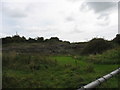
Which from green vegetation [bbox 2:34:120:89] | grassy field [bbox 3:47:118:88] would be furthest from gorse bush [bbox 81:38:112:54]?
grassy field [bbox 3:47:118:88]

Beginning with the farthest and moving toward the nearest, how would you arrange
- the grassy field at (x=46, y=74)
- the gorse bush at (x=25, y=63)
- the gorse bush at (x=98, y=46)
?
the gorse bush at (x=98, y=46), the gorse bush at (x=25, y=63), the grassy field at (x=46, y=74)

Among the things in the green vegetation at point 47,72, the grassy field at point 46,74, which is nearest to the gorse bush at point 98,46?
the green vegetation at point 47,72

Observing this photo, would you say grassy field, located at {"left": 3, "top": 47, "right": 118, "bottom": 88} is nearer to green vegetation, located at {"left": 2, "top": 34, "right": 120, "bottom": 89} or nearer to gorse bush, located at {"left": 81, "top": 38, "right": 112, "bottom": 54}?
green vegetation, located at {"left": 2, "top": 34, "right": 120, "bottom": 89}

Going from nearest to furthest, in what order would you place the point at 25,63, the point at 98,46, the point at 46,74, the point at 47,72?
the point at 46,74 → the point at 47,72 → the point at 25,63 → the point at 98,46

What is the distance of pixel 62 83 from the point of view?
8102mm

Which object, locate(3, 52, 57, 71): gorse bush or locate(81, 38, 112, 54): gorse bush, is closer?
locate(3, 52, 57, 71): gorse bush

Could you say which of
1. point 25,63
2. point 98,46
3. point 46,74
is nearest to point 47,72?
point 46,74

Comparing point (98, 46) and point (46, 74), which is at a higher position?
point (98, 46)

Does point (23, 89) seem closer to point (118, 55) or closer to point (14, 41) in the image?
point (118, 55)

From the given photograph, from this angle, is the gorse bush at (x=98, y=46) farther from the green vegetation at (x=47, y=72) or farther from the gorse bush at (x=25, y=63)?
the gorse bush at (x=25, y=63)

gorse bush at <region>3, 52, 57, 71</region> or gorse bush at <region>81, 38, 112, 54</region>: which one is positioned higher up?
gorse bush at <region>81, 38, 112, 54</region>

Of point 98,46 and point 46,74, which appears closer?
point 46,74

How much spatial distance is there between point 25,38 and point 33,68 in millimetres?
41059

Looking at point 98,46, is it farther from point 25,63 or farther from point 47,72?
point 47,72
